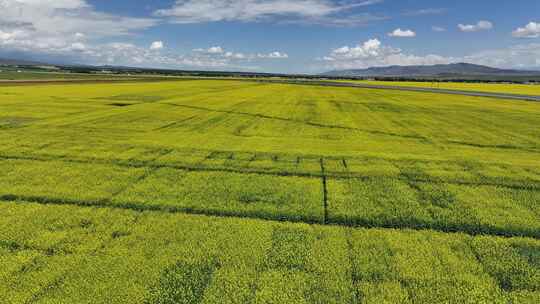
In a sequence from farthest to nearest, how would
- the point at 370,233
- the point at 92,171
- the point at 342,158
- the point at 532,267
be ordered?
the point at 342,158 < the point at 92,171 < the point at 370,233 < the point at 532,267

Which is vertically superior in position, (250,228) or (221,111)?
(221,111)

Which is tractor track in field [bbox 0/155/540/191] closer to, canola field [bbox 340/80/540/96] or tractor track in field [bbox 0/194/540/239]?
tractor track in field [bbox 0/194/540/239]

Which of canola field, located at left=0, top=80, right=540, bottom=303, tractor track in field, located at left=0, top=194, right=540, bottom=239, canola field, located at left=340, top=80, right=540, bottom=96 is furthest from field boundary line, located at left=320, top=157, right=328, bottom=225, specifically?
canola field, located at left=340, top=80, right=540, bottom=96

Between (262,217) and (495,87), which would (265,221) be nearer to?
(262,217)

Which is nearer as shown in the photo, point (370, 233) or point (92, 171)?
point (370, 233)

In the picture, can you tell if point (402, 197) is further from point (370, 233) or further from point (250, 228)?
point (250, 228)

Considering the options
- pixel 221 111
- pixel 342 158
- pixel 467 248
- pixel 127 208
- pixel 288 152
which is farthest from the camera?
pixel 221 111

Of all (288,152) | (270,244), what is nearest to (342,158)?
(288,152)
